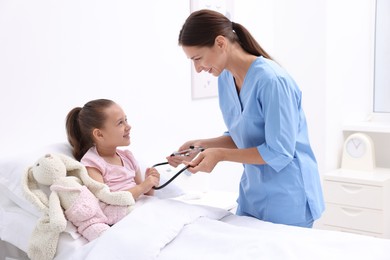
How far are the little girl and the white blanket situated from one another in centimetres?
18

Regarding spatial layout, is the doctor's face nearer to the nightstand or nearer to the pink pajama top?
the pink pajama top

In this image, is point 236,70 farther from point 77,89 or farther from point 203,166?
point 77,89

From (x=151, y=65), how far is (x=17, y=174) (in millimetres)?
984

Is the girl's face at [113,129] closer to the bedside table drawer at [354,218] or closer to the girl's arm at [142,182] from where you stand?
the girl's arm at [142,182]

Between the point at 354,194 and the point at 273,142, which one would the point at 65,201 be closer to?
the point at 273,142

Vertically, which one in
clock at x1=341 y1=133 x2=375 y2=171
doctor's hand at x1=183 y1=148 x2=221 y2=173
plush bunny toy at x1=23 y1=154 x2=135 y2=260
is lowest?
clock at x1=341 y1=133 x2=375 y2=171

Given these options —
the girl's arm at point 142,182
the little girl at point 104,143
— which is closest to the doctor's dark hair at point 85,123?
the little girl at point 104,143

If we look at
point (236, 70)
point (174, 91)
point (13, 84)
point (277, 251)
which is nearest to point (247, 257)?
point (277, 251)

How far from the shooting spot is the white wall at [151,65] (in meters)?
2.04

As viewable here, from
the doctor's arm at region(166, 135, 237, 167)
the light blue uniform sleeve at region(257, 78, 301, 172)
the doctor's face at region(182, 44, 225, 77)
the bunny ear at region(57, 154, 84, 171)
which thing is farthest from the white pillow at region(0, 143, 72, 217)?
the light blue uniform sleeve at region(257, 78, 301, 172)

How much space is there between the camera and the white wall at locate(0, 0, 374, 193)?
2.04 meters

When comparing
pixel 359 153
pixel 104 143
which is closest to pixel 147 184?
pixel 104 143

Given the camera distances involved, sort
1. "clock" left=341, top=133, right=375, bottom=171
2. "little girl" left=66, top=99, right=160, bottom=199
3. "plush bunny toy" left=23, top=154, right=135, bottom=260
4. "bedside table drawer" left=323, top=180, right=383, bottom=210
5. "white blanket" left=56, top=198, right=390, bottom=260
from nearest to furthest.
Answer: "white blanket" left=56, top=198, right=390, bottom=260, "plush bunny toy" left=23, top=154, right=135, bottom=260, "little girl" left=66, top=99, right=160, bottom=199, "bedside table drawer" left=323, top=180, right=383, bottom=210, "clock" left=341, top=133, right=375, bottom=171

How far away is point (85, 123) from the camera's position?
6.27ft
